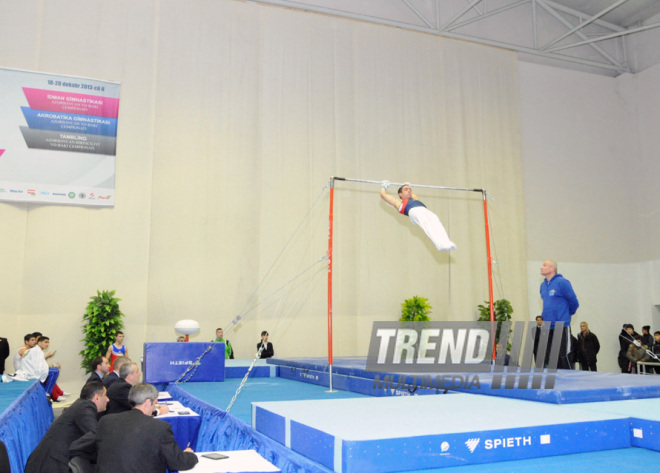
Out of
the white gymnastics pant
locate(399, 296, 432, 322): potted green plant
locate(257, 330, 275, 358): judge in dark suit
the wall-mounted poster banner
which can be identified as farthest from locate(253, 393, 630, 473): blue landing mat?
the wall-mounted poster banner

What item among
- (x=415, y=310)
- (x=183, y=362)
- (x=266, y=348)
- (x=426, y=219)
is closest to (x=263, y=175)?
(x=266, y=348)

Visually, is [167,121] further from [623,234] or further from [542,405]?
→ [623,234]

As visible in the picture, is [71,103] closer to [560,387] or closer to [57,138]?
[57,138]

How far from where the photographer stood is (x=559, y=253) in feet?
50.9

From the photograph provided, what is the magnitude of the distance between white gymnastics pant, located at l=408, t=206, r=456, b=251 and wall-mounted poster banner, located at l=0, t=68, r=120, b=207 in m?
7.86

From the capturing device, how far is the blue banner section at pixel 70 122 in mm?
11648

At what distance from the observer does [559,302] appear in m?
5.98

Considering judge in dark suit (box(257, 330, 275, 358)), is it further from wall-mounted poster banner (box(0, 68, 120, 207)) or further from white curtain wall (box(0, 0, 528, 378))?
wall-mounted poster banner (box(0, 68, 120, 207))

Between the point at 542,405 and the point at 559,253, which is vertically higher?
the point at 559,253

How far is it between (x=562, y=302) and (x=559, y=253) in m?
10.3

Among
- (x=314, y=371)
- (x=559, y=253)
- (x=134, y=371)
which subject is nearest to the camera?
(x=134, y=371)

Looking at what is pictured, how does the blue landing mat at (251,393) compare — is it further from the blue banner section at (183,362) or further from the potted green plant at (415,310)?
the potted green plant at (415,310)

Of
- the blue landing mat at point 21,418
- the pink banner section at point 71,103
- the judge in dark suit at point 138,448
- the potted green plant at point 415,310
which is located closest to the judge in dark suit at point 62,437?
the blue landing mat at point 21,418

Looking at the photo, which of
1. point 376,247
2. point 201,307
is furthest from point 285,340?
point 376,247
